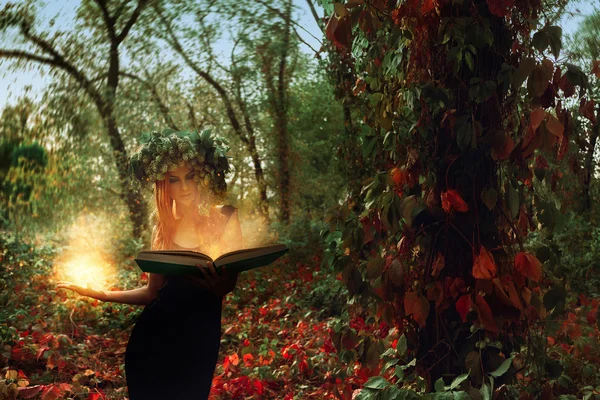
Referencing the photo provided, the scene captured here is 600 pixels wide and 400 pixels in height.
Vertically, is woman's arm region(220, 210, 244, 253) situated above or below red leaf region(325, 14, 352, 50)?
below

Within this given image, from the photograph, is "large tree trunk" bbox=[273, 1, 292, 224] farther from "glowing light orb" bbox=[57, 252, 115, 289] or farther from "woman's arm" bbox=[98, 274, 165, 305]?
"woman's arm" bbox=[98, 274, 165, 305]

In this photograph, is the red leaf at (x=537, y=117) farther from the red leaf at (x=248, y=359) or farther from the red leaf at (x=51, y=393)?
the red leaf at (x=248, y=359)

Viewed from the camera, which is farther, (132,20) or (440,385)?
(132,20)

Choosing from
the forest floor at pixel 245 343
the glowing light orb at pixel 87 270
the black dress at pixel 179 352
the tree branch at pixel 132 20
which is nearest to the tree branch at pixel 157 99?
the tree branch at pixel 132 20

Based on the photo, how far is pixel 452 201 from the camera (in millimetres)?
2094

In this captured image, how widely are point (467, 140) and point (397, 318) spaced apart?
0.80 meters

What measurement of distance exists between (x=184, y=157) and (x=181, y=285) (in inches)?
24.7

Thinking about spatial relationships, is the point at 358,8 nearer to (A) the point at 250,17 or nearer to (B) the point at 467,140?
(B) the point at 467,140

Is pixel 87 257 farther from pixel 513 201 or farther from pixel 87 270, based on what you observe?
pixel 513 201

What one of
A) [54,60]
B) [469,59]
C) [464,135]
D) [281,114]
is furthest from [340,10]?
[281,114]

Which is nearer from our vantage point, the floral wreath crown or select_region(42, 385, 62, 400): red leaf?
the floral wreath crown

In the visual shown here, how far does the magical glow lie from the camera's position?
8.76m

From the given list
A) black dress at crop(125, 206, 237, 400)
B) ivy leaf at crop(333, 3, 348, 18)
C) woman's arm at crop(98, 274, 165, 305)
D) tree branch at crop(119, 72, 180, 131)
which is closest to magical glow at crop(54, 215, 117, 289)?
tree branch at crop(119, 72, 180, 131)

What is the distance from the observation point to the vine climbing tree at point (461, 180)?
209 cm
